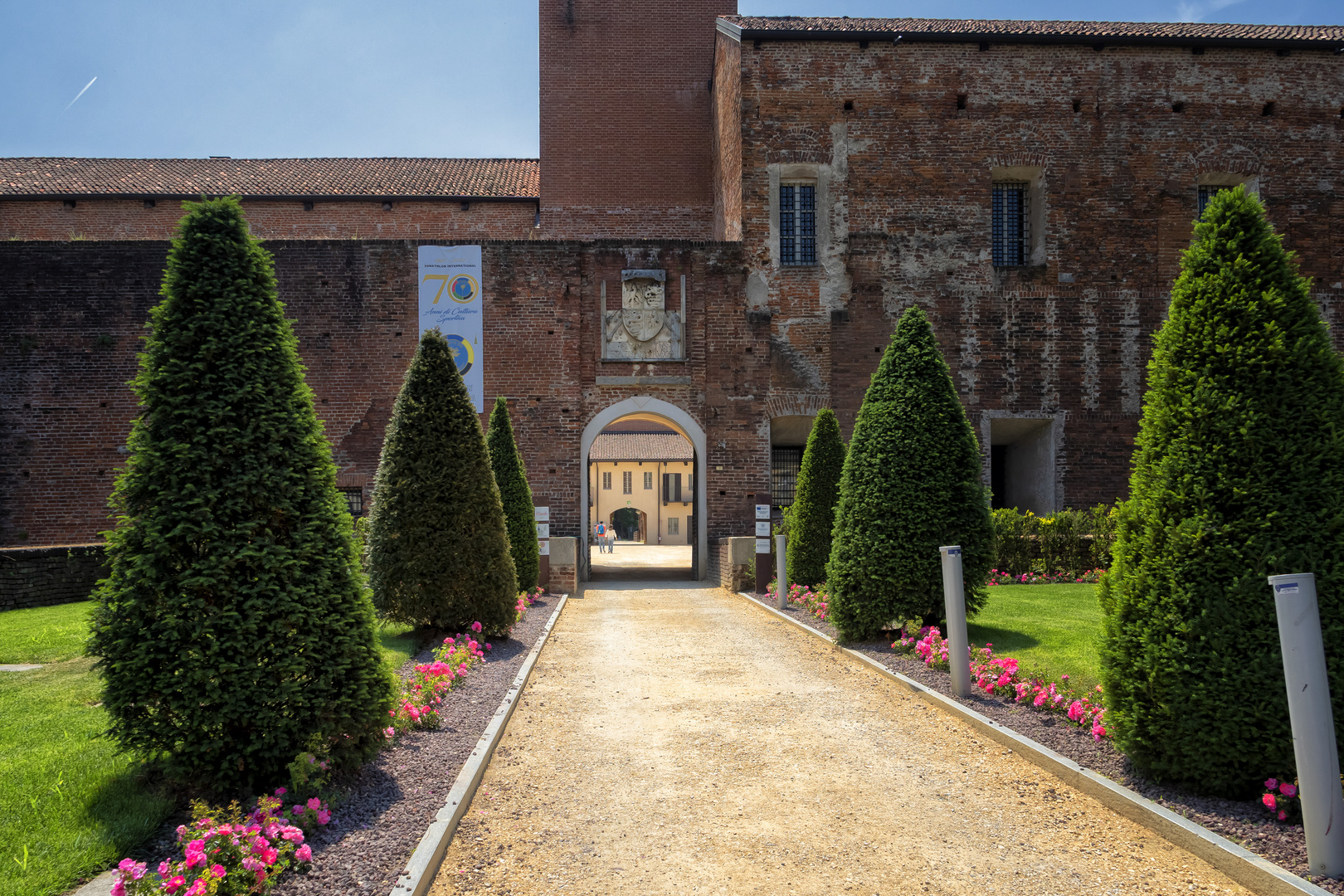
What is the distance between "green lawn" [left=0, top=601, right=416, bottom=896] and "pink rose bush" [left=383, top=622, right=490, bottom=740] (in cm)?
85

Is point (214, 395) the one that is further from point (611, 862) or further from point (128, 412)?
point (128, 412)


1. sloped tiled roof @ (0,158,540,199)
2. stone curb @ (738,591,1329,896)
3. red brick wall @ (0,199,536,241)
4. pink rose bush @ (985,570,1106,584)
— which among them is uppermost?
sloped tiled roof @ (0,158,540,199)

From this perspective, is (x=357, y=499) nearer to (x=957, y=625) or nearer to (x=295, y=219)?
(x=295, y=219)

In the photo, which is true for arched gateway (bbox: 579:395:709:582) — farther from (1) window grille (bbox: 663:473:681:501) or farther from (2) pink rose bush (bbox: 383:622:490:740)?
(1) window grille (bbox: 663:473:681:501)

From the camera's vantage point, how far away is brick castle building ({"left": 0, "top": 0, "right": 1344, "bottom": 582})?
17359 mm

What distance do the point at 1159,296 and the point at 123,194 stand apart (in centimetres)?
2635

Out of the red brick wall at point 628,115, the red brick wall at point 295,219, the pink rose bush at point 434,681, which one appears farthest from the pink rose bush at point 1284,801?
the red brick wall at point 295,219

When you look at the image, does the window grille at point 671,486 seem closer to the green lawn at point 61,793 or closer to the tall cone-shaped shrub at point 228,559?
the green lawn at point 61,793

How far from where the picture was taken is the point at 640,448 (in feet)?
146

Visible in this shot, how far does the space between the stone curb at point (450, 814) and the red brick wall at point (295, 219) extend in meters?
19.0

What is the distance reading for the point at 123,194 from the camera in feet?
73.7

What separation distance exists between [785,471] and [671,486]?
84.8ft

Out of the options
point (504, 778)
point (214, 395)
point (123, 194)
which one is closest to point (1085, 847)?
point (504, 778)

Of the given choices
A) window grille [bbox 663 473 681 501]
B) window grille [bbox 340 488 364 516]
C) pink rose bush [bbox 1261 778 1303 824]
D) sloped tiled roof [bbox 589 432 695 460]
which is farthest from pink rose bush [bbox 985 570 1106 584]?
window grille [bbox 663 473 681 501]
